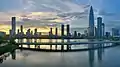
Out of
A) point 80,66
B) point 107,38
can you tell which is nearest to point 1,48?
point 80,66

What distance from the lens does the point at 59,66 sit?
19.9 meters

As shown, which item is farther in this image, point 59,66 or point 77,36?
point 77,36

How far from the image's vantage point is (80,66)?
65.4ft

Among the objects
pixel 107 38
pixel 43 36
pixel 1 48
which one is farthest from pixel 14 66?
pixel 107 38

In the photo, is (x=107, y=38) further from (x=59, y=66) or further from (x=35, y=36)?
(x=59, y=66)

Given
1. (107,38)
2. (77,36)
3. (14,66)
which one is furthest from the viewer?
(107,38)

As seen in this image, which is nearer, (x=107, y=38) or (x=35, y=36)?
(x=35, y=36)

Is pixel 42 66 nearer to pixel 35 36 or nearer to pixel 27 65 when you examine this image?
pixel 27 65

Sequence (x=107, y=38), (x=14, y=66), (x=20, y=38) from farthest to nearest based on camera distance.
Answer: (x=107, y=38) → (x=20, y=38) → (x=14, y=66)

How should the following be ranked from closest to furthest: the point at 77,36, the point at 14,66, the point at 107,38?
the point at 14,66, the point at 77,36, the point at 107,38

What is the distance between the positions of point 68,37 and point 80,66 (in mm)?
33770

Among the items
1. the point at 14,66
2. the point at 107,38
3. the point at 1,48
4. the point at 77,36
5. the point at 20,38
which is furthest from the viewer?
the point at 107,38

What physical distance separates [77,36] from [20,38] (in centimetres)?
1307

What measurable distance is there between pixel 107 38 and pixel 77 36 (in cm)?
943
